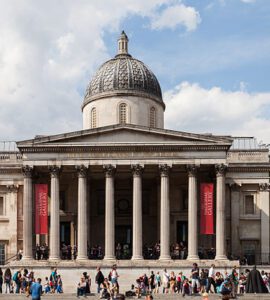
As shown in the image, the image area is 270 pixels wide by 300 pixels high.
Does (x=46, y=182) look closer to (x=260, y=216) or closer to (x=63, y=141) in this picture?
(x=63, y=141)

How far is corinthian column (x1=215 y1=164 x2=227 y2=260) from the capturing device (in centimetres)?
5169

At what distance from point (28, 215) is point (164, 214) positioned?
10.3 metres

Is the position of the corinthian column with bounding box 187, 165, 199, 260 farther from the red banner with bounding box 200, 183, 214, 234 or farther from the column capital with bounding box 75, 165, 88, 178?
the column capital with bounding box 75, 165, 88, 178

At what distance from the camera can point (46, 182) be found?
5703cm

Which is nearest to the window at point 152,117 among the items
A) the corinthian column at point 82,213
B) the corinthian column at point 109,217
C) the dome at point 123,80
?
the dome at point 123,80

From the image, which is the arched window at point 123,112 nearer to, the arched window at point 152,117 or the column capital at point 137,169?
the arched window at point 152,117

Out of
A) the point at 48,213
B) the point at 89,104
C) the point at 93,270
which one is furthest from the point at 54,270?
the point at 89,104

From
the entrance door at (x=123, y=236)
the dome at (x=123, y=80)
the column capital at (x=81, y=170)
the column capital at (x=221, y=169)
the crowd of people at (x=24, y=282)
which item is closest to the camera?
the crowd of people at (x=24, y=282)

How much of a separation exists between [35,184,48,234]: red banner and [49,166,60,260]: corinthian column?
2.07ft

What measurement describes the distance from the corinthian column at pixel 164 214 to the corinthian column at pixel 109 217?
3.69m

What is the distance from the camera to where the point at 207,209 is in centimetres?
5206

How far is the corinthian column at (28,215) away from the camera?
171 ft

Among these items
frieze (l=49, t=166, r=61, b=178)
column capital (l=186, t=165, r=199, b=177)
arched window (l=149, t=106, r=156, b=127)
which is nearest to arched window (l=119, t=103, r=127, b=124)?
arched window (l=149, t=106, r=156, b=127)

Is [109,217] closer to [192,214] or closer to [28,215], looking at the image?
[28,215]
